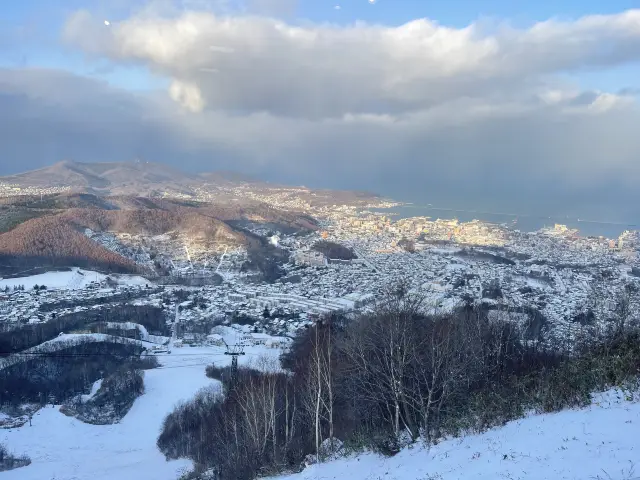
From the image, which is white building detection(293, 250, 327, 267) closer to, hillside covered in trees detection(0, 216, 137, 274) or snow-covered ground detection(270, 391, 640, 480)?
hillside covered in trees detection(0, 216, 137, 274)

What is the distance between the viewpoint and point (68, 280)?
85.5 ft

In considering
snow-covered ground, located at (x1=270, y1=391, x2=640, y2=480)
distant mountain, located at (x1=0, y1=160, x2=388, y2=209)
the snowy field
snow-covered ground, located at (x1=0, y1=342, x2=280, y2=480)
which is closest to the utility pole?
snow-covered ground, located at (x1=0, y1=342, x2=280, y2=480)

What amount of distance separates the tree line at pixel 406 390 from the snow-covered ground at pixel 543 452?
37 cm

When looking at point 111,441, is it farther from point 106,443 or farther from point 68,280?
point 68,280

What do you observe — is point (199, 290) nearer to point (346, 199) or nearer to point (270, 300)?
point (270, 300)

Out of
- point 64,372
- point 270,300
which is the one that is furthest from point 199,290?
point 64,372

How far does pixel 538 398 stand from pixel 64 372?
14.6 m

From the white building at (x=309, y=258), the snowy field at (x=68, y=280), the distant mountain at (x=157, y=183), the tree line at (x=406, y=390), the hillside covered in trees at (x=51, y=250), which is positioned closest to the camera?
the tree line at (x=406, y=390)

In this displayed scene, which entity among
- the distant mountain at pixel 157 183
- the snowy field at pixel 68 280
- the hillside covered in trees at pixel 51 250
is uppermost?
the distant mountain at pixel 157 183

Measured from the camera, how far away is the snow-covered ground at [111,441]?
11.8 m

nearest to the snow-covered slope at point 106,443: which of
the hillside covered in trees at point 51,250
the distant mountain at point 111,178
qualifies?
the hillside covered in trees at point 51,250

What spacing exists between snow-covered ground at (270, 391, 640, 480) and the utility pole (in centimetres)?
779

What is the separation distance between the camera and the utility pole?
14152 millimetres

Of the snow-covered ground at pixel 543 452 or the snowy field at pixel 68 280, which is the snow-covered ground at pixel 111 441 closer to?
the snow-covered ground at pixel 543 452
